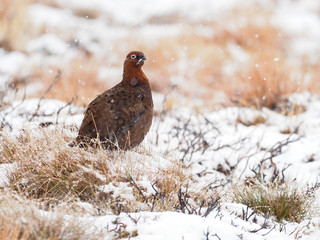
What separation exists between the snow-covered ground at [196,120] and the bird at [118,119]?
1.00 feet

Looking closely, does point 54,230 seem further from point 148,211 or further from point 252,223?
point 252,223

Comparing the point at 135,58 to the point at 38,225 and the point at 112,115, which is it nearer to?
the point at 112,115

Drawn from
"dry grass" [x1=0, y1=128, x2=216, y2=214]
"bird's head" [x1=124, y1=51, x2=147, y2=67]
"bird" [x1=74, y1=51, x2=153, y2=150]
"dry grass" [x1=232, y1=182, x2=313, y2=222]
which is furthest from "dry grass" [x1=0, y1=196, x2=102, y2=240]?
"bird's head" [x1=124, y1=51, x2=147, y2=67]

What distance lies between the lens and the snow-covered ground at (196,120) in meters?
2.35

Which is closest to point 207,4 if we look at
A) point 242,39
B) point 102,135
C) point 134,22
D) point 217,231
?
point 134,22

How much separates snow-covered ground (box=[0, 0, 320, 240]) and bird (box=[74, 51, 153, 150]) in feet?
1.00

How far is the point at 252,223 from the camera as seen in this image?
262cm

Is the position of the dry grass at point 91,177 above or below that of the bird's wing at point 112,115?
below

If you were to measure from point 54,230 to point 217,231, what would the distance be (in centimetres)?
86

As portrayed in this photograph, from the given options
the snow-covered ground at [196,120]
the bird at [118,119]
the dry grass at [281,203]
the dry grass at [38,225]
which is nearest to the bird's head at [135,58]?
the bird at [118,119]

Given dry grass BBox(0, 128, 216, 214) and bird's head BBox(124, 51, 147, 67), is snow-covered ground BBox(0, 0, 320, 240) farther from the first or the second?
bird's head BBox(124, 51, 147, 67)

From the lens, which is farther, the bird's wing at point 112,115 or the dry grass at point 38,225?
the bird's wing at point 112,115

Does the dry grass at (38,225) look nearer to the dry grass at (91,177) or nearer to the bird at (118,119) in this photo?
the dry grass at (91,177)

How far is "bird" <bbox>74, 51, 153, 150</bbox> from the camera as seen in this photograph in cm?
313
